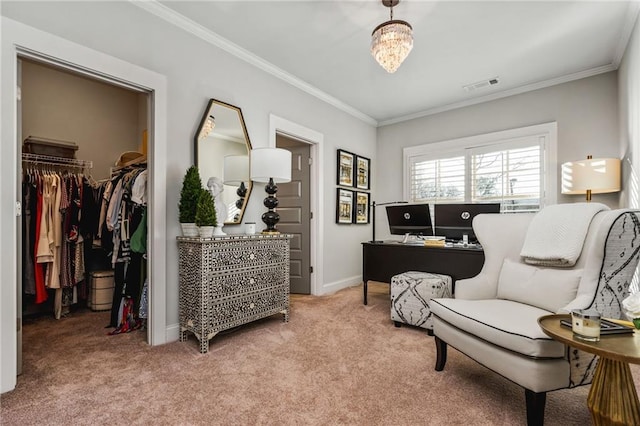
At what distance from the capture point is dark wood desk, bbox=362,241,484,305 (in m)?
2.78

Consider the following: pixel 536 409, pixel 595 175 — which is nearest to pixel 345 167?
pixel 595 175

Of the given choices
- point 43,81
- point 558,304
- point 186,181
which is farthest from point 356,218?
point 43,81

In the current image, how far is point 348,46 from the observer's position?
304 cm

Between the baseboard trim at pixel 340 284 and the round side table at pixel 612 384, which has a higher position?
the round side table at pixel 612 384

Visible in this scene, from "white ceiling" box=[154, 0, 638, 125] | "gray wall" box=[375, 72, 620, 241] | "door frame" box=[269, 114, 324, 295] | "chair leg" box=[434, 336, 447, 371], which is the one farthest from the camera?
"door frame" box=[269, 114, 324, 295]

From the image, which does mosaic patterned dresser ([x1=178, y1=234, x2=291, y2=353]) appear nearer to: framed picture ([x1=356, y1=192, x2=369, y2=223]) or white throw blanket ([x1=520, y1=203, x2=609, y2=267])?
white throw blanket ([x1=520, y1=203, x2=609, y2=267])

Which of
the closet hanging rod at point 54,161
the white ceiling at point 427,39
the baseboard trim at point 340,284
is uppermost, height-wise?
the white ceiling at point 427,39

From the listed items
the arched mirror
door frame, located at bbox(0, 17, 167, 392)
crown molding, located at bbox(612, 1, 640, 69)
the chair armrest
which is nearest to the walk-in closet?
door frame, located at bbox(0, 17, 167, 392)

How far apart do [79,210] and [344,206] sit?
10.4 feet

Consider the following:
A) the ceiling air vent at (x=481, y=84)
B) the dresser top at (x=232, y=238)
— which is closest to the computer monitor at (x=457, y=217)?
the dresser top at (x=232, y=238)

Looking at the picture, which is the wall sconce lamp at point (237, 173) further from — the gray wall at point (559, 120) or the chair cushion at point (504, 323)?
the gray wall at point (559, 120)

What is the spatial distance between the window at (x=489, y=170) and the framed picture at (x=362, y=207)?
0.65 metres

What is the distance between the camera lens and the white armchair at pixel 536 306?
1379 millimetres

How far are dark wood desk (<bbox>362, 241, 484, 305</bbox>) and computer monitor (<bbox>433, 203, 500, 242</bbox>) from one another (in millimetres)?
392
